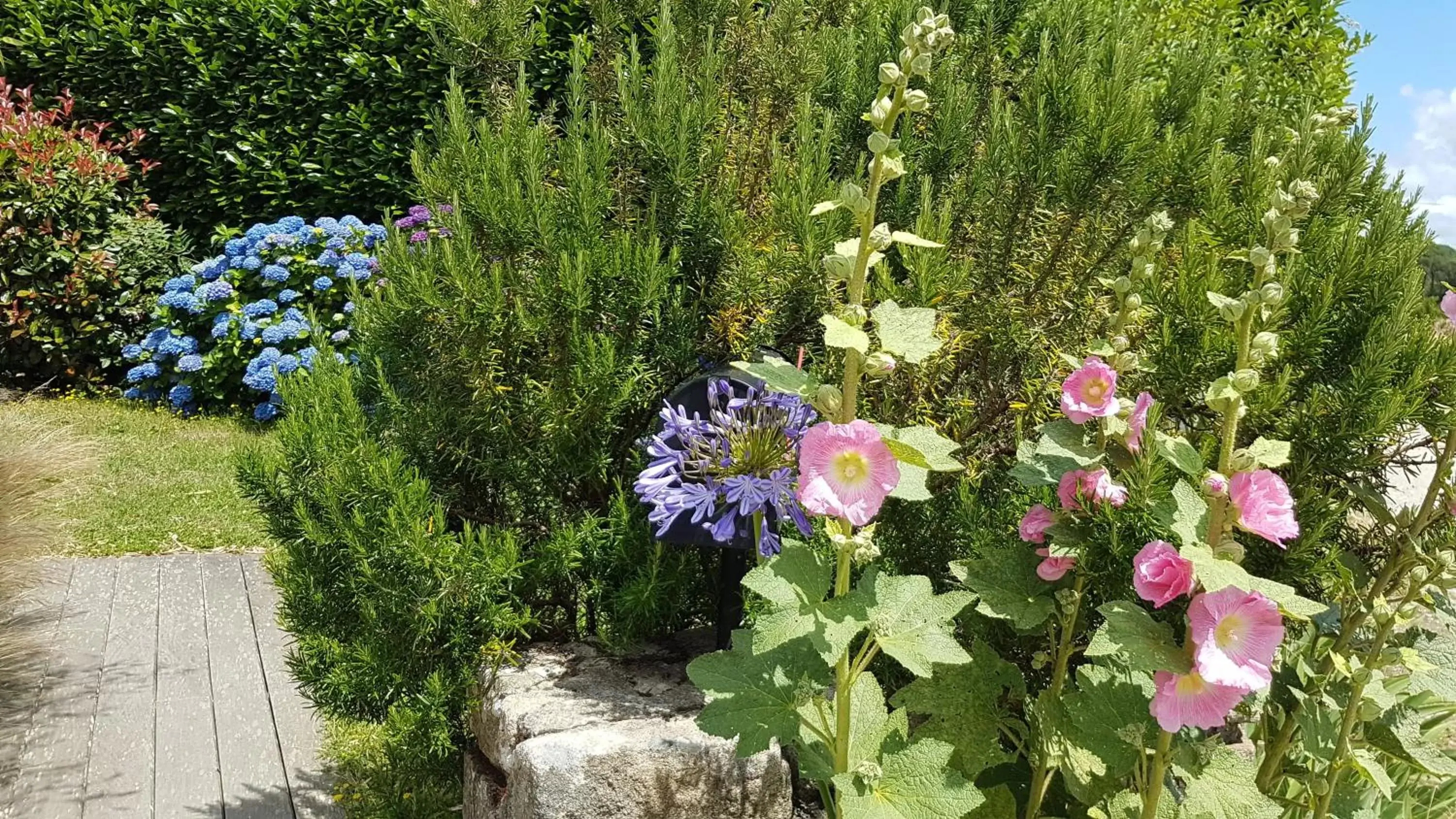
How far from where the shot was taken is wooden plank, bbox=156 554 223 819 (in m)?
2.75

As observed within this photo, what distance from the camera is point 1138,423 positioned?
4.92ft

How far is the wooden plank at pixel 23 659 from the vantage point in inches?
116

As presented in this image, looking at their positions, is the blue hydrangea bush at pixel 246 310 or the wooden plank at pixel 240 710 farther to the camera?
the blue hydrangea bush at pixel 246 310

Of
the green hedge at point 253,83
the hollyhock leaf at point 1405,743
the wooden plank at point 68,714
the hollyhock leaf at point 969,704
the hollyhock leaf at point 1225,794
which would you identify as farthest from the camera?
the green hedge at point 253,83

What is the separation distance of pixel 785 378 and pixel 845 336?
152 mm

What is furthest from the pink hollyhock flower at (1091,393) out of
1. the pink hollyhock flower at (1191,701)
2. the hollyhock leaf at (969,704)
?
Answer: the hollyhock leaf at (969,704)

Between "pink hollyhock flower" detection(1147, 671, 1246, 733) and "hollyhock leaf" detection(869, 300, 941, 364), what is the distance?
1.75ft

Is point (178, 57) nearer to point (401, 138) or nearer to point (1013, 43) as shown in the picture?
point (401, 138)

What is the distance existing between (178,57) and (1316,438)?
24.2 feet

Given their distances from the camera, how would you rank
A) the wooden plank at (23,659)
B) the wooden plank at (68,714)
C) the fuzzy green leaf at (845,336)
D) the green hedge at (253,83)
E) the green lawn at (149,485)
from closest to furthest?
the fuzzy green leaf at (845,336)
the wooden plank at (68,714)
the wooden plank at (23,659)
the green lawn at (149,485)
the green hedge at (253,83)

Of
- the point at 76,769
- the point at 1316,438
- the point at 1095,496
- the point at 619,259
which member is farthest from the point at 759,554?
the point at 76,769

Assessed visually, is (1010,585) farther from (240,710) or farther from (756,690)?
(240,710)

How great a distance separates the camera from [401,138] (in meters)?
6.89

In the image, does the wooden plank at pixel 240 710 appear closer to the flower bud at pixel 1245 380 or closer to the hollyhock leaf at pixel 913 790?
the hollyhock leaf at pixel 913 790
